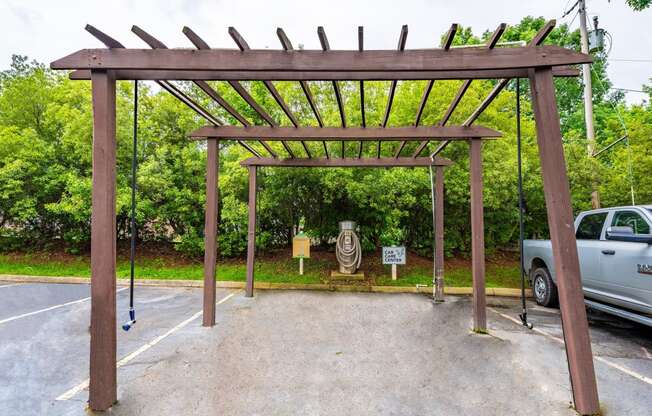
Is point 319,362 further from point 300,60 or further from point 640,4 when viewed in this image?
point 640,4

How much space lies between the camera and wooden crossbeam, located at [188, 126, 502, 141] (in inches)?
155

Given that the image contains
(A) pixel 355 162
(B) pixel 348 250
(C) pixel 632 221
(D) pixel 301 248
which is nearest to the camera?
(C) pixel 632 221

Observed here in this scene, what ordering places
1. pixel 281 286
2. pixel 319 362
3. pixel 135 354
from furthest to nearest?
pixel 281 286, pixel 135 354, pixel 319 362

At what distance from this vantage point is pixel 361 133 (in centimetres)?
397

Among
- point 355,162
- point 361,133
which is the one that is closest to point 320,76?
point 361,133

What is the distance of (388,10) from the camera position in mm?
6102

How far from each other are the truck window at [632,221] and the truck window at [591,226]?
180mm

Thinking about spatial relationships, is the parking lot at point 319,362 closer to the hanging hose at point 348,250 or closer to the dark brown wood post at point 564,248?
the dark brown wood post at point 564,248

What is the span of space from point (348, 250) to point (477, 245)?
10.0ft

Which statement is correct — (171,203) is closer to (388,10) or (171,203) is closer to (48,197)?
(48,197)

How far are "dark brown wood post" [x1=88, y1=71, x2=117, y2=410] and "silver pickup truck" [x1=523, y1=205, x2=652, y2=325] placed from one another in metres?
5.03

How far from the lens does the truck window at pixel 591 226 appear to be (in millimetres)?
4273

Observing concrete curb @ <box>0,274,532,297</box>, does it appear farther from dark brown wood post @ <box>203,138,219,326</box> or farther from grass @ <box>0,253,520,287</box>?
dark brown wood post @ <box>203,138,219,326</box>

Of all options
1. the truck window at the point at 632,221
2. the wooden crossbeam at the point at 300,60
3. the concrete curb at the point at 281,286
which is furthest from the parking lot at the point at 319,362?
the wooden crossbeam at the point at 300,60
